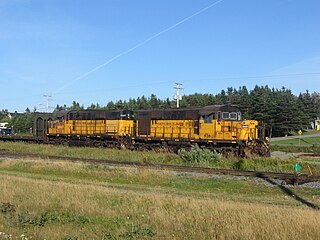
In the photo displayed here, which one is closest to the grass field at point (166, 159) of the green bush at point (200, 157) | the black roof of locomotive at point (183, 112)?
the green bush at point (200, 157)

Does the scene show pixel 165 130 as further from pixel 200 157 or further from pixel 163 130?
pixel 200 157

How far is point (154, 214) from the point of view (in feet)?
30.9

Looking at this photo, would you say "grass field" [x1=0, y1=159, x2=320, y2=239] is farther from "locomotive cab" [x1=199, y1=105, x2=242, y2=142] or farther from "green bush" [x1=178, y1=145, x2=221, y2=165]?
"locomotive cab" [x1=199, y1=105, x2=242, y2=142]

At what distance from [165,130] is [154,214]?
24.8 metres

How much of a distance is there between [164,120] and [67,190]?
2185cm

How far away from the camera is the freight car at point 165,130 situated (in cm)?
3002

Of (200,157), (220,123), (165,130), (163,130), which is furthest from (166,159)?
(163,130)

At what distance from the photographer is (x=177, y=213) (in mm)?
9477

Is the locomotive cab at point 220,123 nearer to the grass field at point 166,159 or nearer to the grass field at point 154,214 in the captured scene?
the grass field at point 166,159

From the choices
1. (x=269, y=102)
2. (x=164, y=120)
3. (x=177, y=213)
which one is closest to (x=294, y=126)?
(x=269, y=102)

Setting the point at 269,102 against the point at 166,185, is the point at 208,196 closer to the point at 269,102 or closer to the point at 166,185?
the point at 166,185

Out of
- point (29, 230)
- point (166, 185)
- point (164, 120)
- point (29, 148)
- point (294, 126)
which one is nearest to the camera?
point (29, 230)

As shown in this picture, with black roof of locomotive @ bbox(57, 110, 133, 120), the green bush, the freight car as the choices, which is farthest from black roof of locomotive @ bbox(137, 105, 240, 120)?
the green bush

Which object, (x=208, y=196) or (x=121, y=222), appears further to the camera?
(x=208, y=196)
